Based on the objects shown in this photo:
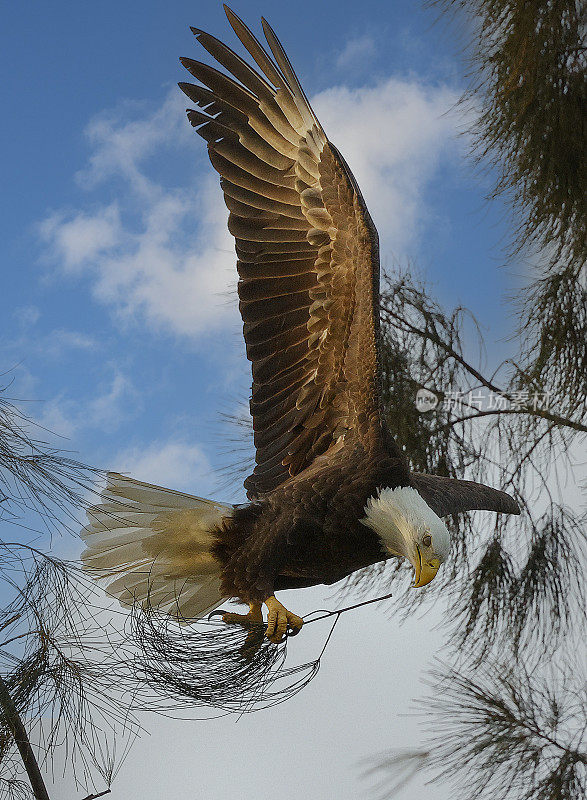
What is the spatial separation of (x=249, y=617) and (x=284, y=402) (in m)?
0.25

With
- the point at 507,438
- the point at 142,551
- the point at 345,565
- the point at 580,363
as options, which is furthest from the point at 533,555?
the point at 142,551

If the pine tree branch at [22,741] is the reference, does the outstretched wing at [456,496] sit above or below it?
above

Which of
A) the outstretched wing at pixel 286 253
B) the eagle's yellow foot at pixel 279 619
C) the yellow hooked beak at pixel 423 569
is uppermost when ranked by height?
the outstretched wing at pixel 286 253

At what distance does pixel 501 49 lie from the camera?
5.08ft

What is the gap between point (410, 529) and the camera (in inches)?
36.9

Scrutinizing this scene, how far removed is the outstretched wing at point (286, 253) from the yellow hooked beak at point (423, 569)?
0.62ft

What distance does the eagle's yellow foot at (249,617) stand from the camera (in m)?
0.94

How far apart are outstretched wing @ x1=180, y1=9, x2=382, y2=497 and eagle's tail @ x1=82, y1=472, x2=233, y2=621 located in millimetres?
104

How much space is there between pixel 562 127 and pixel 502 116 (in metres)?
0.10

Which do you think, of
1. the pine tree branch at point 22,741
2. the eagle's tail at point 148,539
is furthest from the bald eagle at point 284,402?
the pine tree branch at point 22,741

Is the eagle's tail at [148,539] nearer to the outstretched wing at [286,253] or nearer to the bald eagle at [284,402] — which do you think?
the bald eagle at [284,402]

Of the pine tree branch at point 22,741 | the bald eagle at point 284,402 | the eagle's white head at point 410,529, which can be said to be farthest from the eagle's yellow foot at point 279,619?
the pine tree branch at point 22,741

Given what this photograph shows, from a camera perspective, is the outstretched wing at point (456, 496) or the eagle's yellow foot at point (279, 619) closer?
the eagle's yellow foot at point (279, 619)

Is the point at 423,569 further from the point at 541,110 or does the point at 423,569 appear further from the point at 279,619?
the point at 541,110
